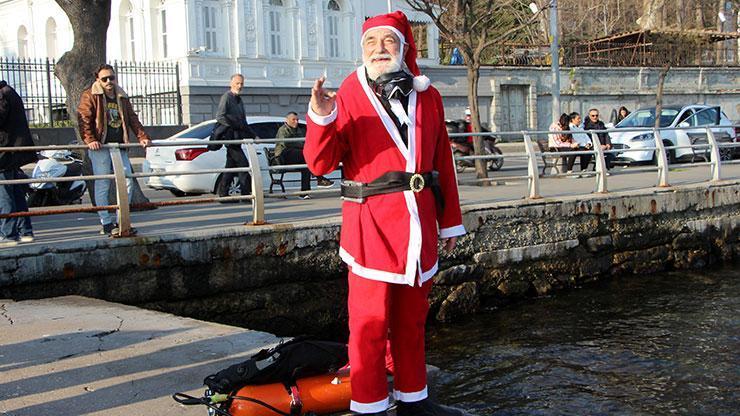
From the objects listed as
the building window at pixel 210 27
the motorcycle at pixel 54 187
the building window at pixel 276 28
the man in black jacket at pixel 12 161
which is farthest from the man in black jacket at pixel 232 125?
the building window at pixel 276 28

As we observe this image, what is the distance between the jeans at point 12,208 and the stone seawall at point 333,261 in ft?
3.39

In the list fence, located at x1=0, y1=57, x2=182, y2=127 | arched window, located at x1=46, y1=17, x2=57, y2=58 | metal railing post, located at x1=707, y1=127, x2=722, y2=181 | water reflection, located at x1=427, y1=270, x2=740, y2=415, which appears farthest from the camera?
arched window, located at x1=46, y1=17, x2=57, y2=58

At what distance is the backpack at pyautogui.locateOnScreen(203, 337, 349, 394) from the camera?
14.8 ft

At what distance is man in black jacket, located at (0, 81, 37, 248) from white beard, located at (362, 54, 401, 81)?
5.41 meters

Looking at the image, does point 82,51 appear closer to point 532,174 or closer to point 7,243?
point 7,243

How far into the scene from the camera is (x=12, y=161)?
8719 mm

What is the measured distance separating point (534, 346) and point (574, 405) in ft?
6.59

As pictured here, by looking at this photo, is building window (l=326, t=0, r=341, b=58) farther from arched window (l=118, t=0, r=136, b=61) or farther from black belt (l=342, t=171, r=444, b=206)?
black belt (l=342, t=171, r=444, b=206)

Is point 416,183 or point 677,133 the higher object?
point 677,133

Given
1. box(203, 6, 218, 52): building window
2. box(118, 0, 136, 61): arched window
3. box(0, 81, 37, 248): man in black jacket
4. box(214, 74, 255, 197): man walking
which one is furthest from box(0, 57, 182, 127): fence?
box(0, 81, 37, 248): man in black jacket

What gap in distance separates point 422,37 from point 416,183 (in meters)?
32.7

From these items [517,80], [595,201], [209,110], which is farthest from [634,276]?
[517,80]

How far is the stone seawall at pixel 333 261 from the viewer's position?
8.16 metres

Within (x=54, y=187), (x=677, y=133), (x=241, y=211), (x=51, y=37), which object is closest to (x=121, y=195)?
(x=241, y=211)
